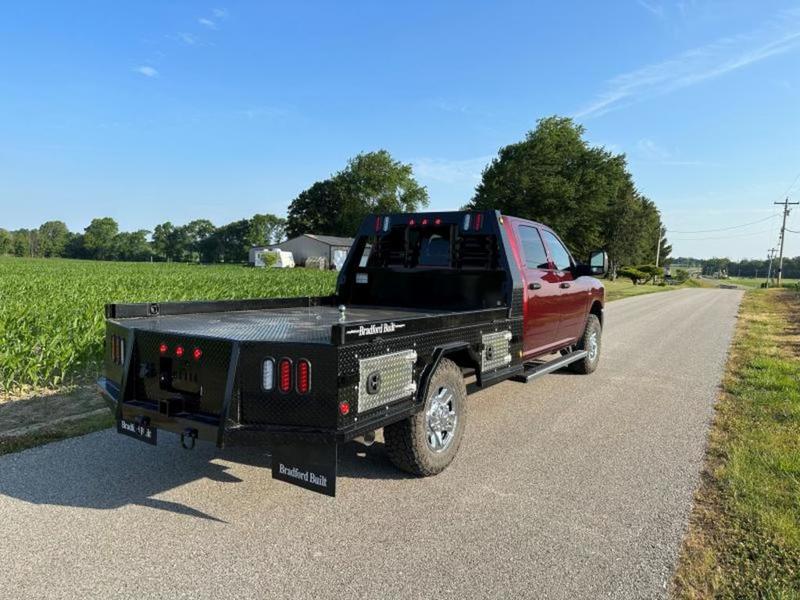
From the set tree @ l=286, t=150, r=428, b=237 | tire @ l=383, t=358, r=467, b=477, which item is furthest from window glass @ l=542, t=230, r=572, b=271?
tree @ l=286, t=150, r=428, b=237

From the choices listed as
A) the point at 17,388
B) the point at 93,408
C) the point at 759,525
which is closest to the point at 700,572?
the point at 759,525

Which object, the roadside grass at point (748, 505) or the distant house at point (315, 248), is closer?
the roadside grass at point (748, 505)

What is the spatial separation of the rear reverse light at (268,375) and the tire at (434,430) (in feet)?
3.52

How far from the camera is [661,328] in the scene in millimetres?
14844

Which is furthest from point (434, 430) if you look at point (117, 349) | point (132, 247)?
point (132, 247)

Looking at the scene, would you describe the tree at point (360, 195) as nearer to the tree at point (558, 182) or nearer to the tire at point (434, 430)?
the tree at point (558, 182)

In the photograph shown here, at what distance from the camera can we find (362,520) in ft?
11.6

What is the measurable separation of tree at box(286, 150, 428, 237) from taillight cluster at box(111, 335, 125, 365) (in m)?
79.2

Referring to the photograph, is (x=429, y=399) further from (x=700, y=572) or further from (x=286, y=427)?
(x=700, y=572)

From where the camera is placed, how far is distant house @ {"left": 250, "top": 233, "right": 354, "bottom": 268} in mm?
68875

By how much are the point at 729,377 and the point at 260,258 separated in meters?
66.7

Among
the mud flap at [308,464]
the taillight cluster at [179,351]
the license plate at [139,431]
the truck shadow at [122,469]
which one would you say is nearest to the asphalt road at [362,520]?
the truck shadow at [122,469]

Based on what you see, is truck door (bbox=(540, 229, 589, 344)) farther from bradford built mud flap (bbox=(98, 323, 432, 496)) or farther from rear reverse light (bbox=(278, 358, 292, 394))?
rear reverse light (bbox=(278, 358, 292, 394))

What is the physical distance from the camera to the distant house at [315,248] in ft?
226
